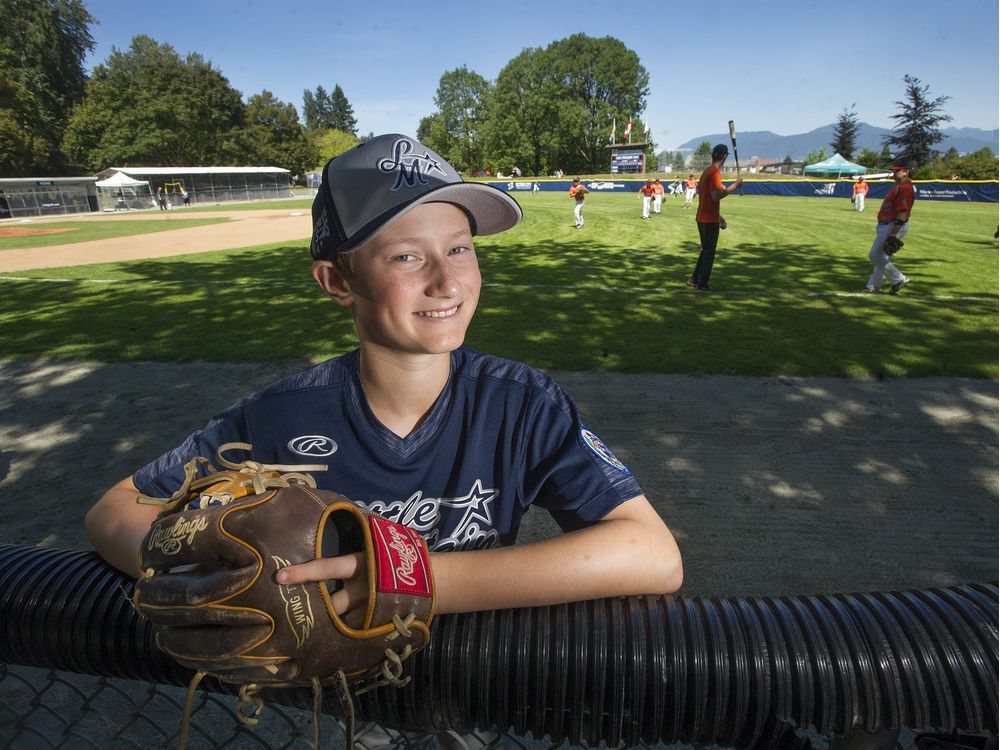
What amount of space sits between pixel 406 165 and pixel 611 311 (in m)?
7.16

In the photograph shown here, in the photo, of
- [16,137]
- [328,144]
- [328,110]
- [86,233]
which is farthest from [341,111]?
[86,233]

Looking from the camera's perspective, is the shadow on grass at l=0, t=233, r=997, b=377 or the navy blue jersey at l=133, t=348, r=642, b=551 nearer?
the navy blue jersey at l=133, t=348, r=642, b=551

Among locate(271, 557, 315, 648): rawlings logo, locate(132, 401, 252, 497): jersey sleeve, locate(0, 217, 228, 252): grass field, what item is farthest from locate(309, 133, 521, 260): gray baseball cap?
locate(0, 217, 228, 252): grass field

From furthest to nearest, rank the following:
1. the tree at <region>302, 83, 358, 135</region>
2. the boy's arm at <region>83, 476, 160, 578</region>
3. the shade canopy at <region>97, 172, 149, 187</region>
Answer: the tree at <region>302, 83, 358, 135</region>
the shade canopy at <region>97, 172, 149, 187</region>
the boy's arm at <region>83, 476, 160, 578</region>

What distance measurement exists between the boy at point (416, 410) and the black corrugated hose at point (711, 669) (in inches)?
14.6

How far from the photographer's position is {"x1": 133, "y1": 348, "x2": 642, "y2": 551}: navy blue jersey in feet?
5.24

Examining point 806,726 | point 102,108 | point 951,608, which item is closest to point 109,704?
point 806,726

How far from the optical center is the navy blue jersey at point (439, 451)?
1.60 m

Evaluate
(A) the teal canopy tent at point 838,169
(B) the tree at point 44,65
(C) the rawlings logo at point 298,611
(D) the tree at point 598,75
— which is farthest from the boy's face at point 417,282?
(D) the tree at point 598,75

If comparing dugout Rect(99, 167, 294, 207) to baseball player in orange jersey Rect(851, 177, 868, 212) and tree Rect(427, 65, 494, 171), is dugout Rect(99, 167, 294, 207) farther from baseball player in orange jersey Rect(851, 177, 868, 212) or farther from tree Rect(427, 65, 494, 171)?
baseball player in orange jersey Rect(851, 177, 868, 212)

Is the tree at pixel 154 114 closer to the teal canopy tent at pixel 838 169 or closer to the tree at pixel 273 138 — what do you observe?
the tree at pixel 273 138

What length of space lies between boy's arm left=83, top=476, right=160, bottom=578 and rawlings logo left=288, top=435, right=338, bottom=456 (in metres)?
0.35

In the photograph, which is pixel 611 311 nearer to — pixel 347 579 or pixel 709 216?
pixel 709 216

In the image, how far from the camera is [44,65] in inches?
2420
